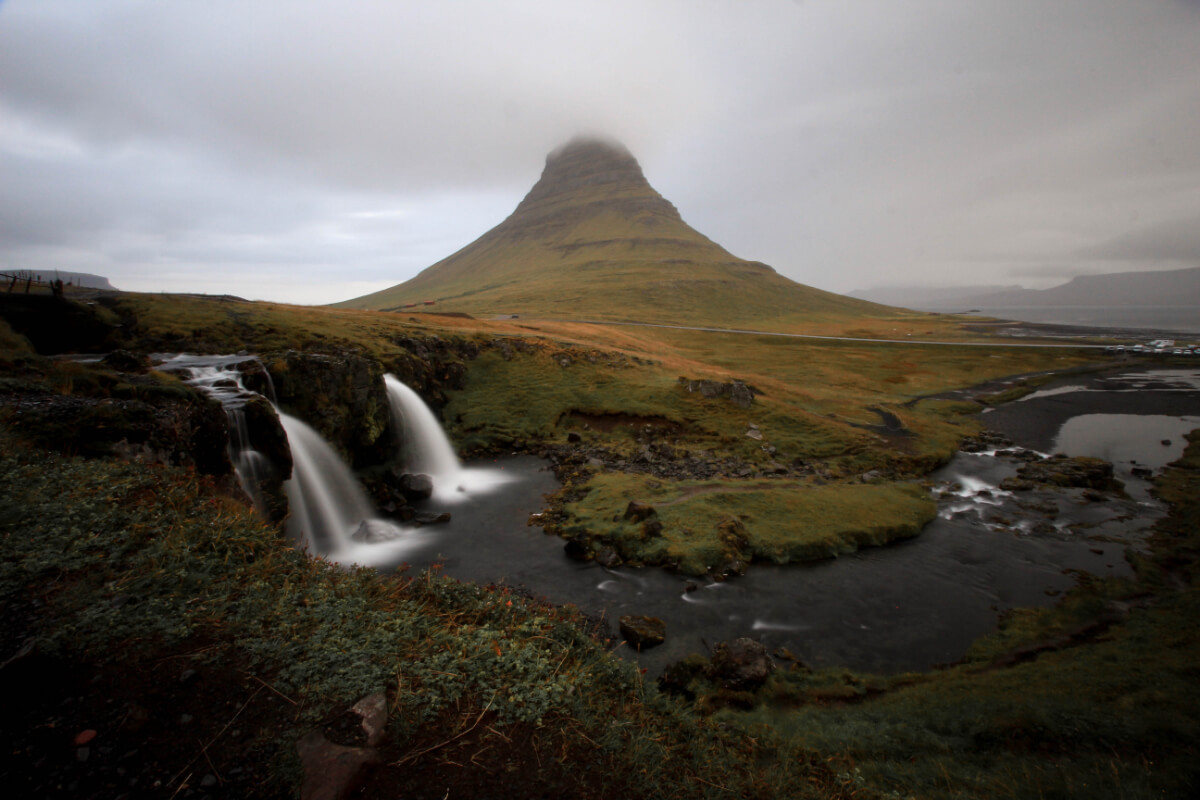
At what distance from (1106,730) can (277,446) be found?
2606cm

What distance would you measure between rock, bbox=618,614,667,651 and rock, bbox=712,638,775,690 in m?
1.94

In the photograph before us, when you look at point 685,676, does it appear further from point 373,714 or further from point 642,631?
point 373,714

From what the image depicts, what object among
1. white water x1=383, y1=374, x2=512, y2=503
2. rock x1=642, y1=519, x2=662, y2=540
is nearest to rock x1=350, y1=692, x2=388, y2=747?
rock x1=642, y1=519, x2=662, y2=540

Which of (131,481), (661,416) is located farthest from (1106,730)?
(661,416)

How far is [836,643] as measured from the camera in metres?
15.6

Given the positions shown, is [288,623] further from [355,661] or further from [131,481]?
[131,481]

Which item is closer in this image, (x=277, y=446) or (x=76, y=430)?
(x=76, y=430)

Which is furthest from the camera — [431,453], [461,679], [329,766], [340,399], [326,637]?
[431,453]

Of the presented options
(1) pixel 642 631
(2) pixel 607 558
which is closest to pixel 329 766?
(1) pixel 642 631

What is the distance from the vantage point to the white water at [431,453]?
95.9 ft

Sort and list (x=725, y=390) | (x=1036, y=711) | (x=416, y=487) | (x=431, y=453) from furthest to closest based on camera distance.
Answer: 1. (x=725, y=390)
2. (x=431, y=453)
3. (x=416, y=487)
4. (x=1036, y=711)

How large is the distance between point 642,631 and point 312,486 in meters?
16.7

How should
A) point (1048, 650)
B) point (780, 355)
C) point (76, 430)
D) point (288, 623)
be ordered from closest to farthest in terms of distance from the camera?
point (288, 623)
point (76, 430)
point (1048, 650)
point (780, 355)

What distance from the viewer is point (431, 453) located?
3266 centimetres
